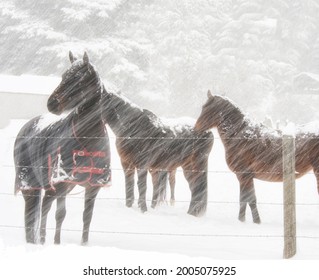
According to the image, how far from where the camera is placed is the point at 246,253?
560cm

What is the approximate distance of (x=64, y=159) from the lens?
5.56 m

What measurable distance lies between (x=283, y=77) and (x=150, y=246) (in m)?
24.1

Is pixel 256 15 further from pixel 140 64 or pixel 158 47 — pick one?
pixel 140 64

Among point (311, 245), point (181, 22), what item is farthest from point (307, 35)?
point (311, 245)

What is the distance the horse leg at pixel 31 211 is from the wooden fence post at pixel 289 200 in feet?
9.94

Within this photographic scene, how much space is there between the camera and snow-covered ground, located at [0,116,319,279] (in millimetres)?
5090

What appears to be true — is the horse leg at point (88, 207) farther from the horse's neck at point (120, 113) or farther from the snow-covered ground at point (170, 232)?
the horse's neck at point (120, 113)

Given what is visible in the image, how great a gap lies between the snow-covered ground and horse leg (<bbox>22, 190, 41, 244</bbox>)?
18 centimetres

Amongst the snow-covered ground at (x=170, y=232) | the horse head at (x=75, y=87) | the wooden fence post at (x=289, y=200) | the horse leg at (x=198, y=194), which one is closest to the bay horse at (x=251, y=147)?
the snow-covered ground at (x=170, y=232)

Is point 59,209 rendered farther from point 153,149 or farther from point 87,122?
point 153,149

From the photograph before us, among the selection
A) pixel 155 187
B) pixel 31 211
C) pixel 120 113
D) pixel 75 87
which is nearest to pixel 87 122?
pixel 75 87

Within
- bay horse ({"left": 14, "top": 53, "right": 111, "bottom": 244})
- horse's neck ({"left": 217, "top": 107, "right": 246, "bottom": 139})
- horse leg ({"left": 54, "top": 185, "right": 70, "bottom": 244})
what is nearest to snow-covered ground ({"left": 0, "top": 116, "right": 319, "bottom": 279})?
horse leg ({"left": 54, "top": 185, "right": 70, "bottom": 244})

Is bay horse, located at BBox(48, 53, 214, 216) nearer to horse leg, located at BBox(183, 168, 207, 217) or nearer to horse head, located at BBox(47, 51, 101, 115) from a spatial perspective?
horse leg, located at BBox(183, 168, 207, 217)

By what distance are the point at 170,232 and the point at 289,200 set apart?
2.26 metres
